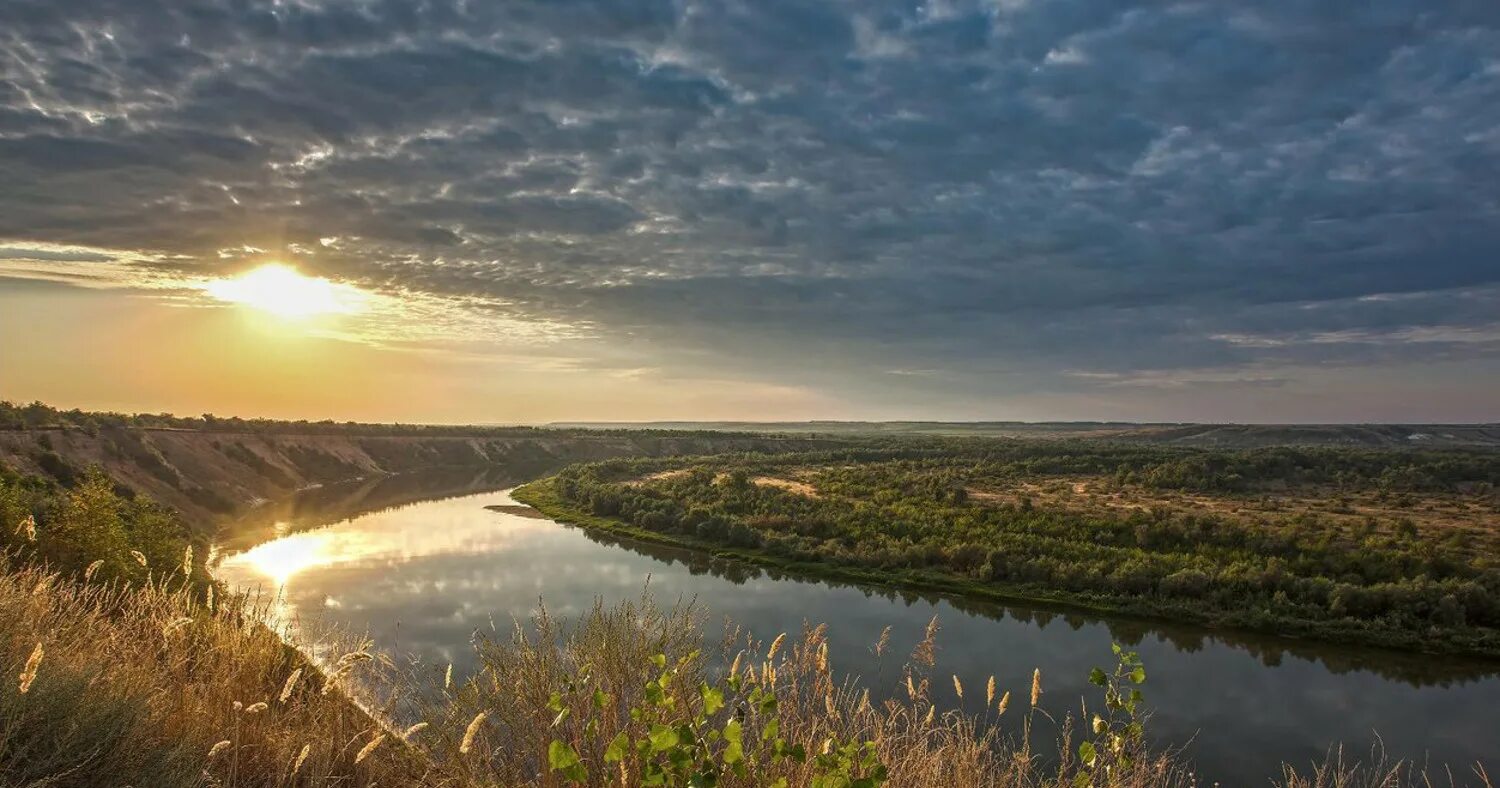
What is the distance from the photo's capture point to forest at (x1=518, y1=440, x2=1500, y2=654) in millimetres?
28500

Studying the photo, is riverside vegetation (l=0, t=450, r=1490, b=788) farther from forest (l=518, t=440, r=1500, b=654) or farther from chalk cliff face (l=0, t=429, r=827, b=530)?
chalk cliff face (l=0, t=429, r=827, b=530)

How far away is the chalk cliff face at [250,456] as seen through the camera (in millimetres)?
48625

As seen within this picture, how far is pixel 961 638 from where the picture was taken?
26438 mm

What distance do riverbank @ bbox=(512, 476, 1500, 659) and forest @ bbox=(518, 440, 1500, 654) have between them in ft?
0.27

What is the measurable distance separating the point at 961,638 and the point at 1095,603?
7643mm

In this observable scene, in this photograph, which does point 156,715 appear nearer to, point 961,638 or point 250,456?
point 961,638

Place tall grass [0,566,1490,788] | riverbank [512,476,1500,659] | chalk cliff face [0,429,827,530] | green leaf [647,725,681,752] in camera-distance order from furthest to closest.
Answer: chalk cliff face [0,429,827,530] < riverbank [512,476,1500,659] < tall grass [0,566,1490,788] < green leaf [647,725,681,752]

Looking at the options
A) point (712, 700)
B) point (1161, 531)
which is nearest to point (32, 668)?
point (712, 700)

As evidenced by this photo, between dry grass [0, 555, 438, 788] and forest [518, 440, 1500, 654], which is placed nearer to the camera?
dry grass [0, 555, 438, 788]

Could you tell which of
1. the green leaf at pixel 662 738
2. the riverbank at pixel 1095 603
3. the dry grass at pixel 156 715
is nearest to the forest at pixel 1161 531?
the riverbank at pixel 1095 603

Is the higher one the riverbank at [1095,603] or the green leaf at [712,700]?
the green leaf at [712,700]

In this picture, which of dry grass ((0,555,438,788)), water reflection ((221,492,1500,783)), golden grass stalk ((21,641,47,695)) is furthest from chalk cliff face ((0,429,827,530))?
golden grass stalk ((21,641,47,695))

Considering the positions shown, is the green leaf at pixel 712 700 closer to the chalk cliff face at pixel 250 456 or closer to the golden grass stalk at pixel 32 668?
the golden grass stalk at pixel 32 668

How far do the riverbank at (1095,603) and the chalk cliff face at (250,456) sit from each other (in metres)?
32.6
